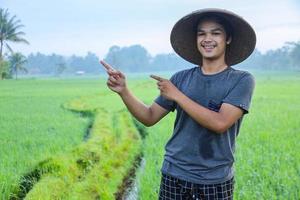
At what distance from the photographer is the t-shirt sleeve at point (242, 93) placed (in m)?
1.79

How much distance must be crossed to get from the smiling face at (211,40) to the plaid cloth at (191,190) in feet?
1.68

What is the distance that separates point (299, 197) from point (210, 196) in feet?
5.56

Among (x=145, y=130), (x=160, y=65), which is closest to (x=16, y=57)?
(x=160, y=65)

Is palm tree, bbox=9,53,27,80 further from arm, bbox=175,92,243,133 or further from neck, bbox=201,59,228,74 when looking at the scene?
arm, bbox=175,92,243,133

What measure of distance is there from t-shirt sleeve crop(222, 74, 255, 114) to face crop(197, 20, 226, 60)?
153mm

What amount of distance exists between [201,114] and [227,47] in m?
0.50

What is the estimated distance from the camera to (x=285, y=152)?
4.91 metres

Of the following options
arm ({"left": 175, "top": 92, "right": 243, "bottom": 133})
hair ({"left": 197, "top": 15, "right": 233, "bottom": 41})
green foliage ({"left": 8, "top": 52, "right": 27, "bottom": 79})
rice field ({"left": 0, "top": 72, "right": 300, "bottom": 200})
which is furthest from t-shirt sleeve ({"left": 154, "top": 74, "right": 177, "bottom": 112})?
green foliage ({"left": 8, "top": 52, "right": 27, "bottom": 79})

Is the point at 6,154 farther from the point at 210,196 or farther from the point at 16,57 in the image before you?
the point at 16,57

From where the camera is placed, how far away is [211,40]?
1874 mm

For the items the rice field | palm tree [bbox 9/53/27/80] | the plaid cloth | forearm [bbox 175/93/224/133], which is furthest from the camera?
palm tree [bbox 9/53/27/80]

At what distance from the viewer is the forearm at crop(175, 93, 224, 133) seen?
1.72 m

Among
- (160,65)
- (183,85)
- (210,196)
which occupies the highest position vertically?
(183,85)

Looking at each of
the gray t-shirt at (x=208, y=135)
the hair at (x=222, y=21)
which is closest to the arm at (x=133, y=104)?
the gray t-shirt at (x=208, y=135)
